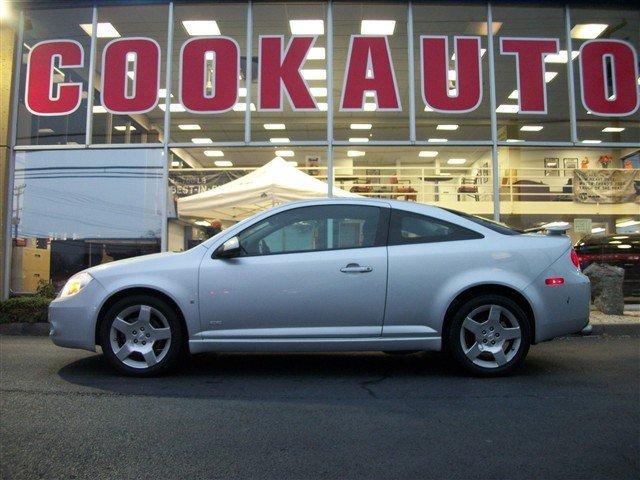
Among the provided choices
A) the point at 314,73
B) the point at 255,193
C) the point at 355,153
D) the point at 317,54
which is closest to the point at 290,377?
the point at 255,193

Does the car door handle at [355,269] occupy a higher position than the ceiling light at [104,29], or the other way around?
the ceiling light at [104,29]

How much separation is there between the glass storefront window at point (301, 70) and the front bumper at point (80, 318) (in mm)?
5750

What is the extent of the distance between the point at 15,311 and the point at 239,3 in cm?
631

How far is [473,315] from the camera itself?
4895 millimetres

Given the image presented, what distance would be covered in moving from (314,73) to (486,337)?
21.6 feet

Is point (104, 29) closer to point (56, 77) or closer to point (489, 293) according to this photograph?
point (56, 77)

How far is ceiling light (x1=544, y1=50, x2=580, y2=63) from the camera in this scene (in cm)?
1033

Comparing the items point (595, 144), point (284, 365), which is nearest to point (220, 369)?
point (284, 365)

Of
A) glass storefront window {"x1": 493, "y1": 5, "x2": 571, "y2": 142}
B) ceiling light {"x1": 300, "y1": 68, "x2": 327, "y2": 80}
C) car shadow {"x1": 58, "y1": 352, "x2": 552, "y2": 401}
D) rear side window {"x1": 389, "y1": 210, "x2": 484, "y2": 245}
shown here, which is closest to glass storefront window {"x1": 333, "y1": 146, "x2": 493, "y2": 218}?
glass storefront window {"x1": 493, "y1": 5, "x2": 571, "y2": 142}

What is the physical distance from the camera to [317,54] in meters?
10.4

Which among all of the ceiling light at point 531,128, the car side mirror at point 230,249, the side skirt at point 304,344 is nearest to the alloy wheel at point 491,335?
the side skirt at point 304,344

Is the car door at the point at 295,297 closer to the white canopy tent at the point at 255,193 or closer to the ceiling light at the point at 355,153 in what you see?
the white canopy tent at the point at 255,193

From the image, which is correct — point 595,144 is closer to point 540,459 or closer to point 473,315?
point 473,315

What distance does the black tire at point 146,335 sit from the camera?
16.0 ft
